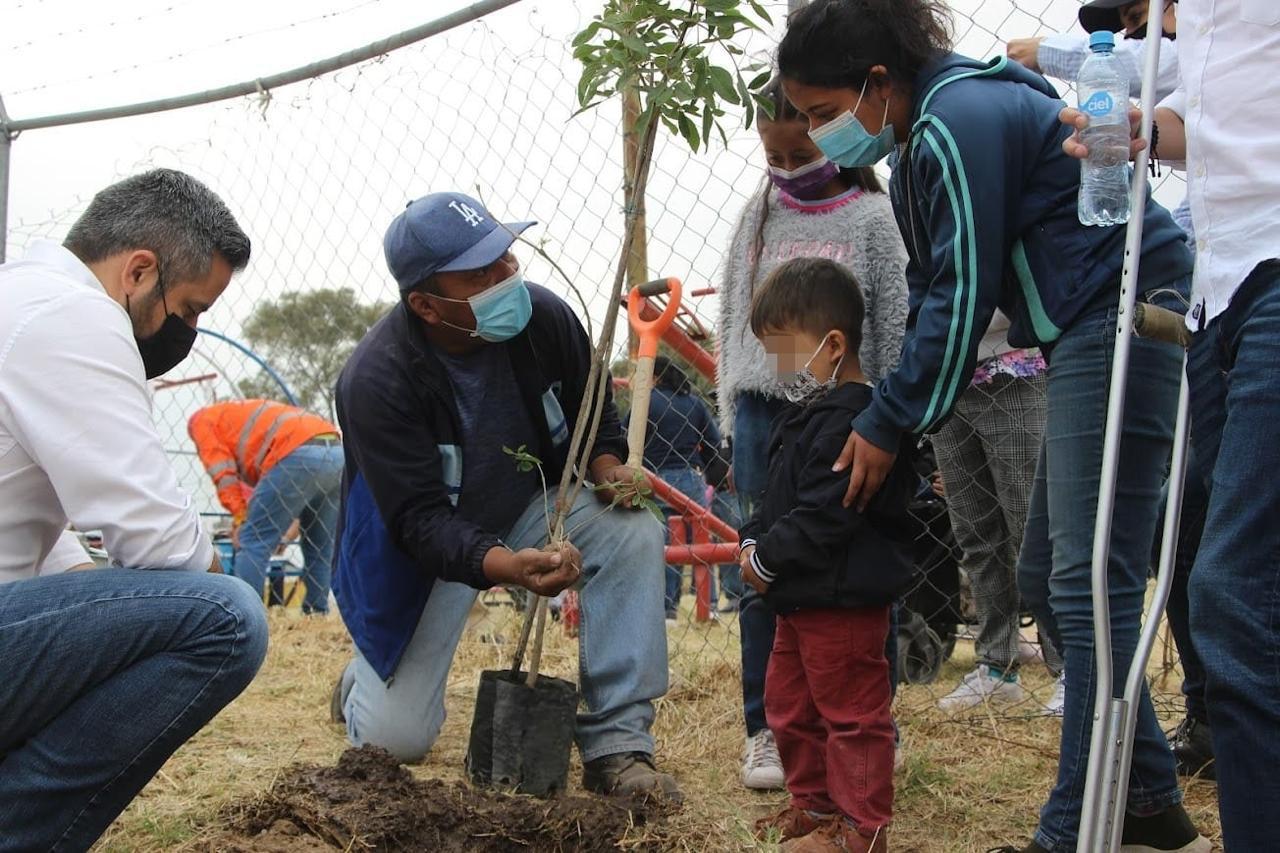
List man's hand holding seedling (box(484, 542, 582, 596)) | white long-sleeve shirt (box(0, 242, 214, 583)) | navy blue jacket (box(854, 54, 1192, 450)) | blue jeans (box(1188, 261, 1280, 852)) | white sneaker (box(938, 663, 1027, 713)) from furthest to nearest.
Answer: white sneaker (box(938, 663, 1027, 713)) → man's hand holding seedling (box(484, 542, 582, 596)) → navy blue jacket (box(854, 54, 1192, 450)) → white long-sleeve shirt (box(0, 242, 214, 583)) → blue jeans (box(1188, 261, 1280, 852))

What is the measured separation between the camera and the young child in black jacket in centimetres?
224

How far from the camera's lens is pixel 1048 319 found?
6.89ft

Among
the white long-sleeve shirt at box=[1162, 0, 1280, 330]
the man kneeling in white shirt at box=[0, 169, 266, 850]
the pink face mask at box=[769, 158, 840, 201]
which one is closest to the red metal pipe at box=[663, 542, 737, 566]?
the pink face mask at box=[769, 158, 840, 201]

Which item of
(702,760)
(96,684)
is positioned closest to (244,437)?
(702,760)

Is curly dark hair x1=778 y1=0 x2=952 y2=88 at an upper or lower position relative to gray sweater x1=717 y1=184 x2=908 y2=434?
upper

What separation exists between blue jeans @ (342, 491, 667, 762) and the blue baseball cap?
2.11 ft

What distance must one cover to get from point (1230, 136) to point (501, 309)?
1700 millimetres

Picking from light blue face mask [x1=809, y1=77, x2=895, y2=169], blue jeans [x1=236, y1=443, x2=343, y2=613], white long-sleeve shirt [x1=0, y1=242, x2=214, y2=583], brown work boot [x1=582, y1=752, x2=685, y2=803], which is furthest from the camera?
blue jeans [x1=236, y1=443, x2=343, y2=613]

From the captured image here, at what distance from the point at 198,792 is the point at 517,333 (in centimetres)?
131

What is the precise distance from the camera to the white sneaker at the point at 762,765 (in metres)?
2.79

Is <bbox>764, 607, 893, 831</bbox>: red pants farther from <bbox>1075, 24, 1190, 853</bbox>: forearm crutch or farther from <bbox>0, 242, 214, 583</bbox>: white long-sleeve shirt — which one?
<bbox>0, 242, 214, 583</bbox>: white long-sleeve shirt

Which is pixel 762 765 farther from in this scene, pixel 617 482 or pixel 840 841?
pixel 617 482

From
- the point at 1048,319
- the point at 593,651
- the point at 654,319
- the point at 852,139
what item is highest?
the point at 852,139

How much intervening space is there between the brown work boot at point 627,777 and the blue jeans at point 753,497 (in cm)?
28
